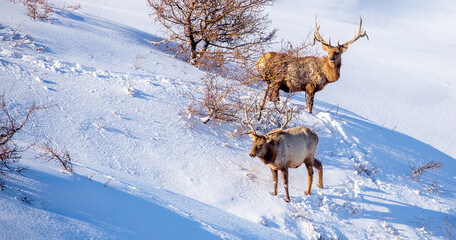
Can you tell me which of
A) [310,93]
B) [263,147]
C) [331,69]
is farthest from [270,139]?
[331,69]

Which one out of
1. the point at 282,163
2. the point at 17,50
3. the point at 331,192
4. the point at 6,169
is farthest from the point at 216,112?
the point at 17,50

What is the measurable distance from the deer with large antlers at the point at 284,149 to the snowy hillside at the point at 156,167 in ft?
1.74

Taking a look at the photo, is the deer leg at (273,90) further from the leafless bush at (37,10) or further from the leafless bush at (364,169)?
the leafless bush at (37,10)

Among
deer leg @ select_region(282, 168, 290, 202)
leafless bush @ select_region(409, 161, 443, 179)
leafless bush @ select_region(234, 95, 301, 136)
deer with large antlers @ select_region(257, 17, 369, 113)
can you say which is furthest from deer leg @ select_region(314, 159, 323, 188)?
leafless bush @ select_region(409, 161, 443, 179)

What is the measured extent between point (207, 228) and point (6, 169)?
2357mm

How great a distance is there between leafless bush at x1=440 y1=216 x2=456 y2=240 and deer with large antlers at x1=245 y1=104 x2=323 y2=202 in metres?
2.53

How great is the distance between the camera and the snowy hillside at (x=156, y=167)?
312cm

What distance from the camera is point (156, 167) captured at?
193 inches

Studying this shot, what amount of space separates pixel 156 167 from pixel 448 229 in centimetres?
553

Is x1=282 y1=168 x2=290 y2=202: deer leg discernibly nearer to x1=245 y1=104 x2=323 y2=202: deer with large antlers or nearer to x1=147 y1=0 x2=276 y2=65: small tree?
x1=245 y1=104 x2=323 y2=202: deer with large antlers

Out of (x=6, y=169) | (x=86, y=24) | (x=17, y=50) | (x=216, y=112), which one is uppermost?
(x=86, y=24)

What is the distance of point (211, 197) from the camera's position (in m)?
4.68

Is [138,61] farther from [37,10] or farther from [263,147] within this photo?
[263,147]

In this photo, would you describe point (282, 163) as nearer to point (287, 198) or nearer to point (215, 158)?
point (287, 198)
